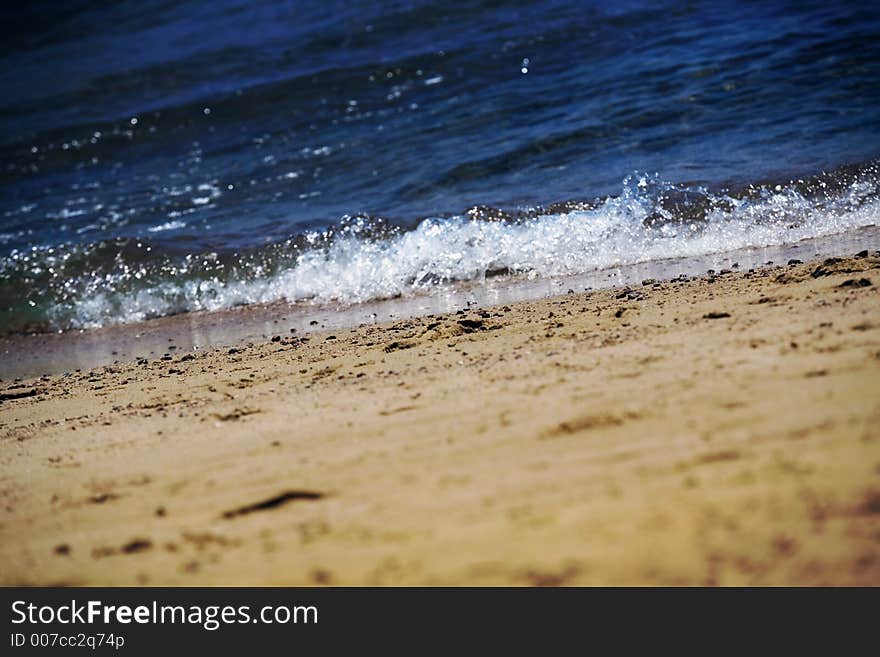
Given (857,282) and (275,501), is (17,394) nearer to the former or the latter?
(275,501)

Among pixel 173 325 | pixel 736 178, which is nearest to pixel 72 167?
pixel 173 325

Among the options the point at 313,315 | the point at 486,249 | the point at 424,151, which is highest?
the point at 424,151

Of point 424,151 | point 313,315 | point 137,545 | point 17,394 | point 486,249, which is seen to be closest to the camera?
point 137,545

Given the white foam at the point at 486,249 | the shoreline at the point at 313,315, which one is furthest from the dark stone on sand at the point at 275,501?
the white foam at the point at 486,249

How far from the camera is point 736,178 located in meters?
6.31

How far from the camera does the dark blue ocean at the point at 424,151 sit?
20.0 feet

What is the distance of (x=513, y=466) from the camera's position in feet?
7.50

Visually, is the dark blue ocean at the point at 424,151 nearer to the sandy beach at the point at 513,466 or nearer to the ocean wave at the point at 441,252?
the ocean wave at the point at 441,252

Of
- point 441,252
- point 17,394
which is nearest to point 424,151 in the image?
point 441,252

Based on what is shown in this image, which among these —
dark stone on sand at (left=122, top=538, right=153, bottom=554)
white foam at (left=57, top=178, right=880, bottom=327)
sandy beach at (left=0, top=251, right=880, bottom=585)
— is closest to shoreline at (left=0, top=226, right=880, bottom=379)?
white foam at (left=57, top=178, right=880, bottom=327)

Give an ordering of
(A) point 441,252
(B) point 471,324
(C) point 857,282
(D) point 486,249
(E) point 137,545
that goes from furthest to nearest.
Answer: (A) point 441,252 → (D) point 486,249 → (B) point 471,324 → (C) point 857,282 → (E) point 137,545

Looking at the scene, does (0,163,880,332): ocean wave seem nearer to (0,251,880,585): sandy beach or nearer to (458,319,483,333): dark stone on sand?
(458,319,483,333): dark stone on sand

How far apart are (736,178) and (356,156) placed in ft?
14.1

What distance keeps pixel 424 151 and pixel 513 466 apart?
263 inches
